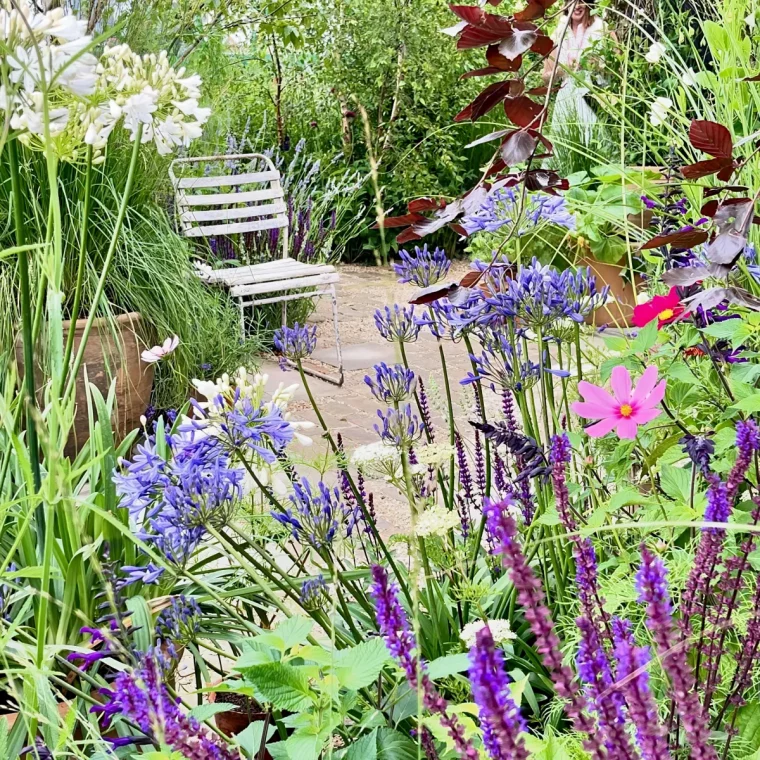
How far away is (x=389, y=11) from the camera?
7883 mm

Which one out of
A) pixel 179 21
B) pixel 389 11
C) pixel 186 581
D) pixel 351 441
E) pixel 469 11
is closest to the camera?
pixel 469 11

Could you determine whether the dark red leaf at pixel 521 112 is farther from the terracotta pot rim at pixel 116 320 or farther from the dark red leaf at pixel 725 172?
the terracotta pot rim at pixel 116 320

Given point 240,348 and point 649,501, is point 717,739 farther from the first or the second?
point 240,348

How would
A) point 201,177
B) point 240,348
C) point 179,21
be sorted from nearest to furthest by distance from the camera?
point 240,348, point 179,21, point 201,177

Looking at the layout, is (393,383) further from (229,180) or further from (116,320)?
(229,180)

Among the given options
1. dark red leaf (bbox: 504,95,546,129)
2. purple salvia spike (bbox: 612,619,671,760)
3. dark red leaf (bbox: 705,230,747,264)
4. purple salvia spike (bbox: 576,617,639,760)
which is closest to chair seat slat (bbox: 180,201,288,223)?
dark red leaf (bbox: 504,95,546,129)

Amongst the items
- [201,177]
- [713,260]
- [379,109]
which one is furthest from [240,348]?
[379,109]

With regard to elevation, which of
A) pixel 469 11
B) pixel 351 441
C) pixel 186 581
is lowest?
pixel 351 441

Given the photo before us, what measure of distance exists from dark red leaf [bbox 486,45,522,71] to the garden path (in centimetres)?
185

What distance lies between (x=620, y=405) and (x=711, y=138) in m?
0.36

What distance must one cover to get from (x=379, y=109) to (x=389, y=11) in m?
0.82

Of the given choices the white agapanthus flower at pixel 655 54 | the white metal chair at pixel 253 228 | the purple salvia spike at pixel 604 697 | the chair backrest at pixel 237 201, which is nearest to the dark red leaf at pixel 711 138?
the purple salvia spike at pixel 604 697

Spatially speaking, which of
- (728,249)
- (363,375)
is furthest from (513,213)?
(363,375)

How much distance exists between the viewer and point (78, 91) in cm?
123
